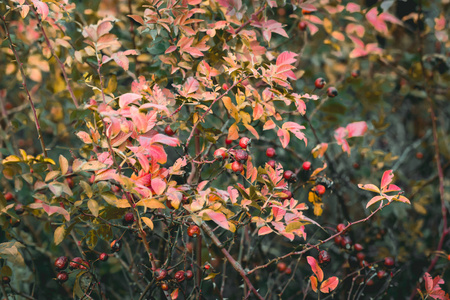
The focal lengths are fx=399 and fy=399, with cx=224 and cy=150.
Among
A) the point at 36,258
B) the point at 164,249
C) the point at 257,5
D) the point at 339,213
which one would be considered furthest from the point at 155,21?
the point at 339,213

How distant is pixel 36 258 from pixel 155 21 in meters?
1.18

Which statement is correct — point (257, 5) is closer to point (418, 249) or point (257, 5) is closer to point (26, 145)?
point (418, 249)

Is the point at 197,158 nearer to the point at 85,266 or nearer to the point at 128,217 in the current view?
the point at 128,217

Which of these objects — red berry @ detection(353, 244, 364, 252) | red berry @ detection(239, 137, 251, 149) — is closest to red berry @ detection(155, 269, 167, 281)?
red berry @ detection(239, 137, 251, 149)

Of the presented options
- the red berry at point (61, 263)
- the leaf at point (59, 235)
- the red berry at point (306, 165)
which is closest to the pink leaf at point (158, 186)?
the leaf at point (59, 235)

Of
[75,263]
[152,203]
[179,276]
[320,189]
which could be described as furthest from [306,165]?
[75,263]

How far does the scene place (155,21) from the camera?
1145 mm

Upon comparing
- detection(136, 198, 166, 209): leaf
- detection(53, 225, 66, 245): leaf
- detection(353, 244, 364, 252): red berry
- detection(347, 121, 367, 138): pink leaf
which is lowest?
detection(353, 244, 364, 252): red berry

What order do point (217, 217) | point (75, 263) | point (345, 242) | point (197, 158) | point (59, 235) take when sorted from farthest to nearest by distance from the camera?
1. point (345, 242)
2. point (197, 158)
3. point (75, 263)
4. point (59, 235)
5. point (217, 217)

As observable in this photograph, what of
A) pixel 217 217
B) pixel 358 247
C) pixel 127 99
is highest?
pixel 127 99

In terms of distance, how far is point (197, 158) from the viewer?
4.33ft

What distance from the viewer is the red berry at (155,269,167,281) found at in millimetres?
1081

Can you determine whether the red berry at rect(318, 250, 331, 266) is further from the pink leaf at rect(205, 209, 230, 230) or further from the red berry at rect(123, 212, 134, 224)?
Answer: the red berry at rect(123, 212, 134, 224)

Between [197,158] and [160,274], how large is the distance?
398 millimetres
